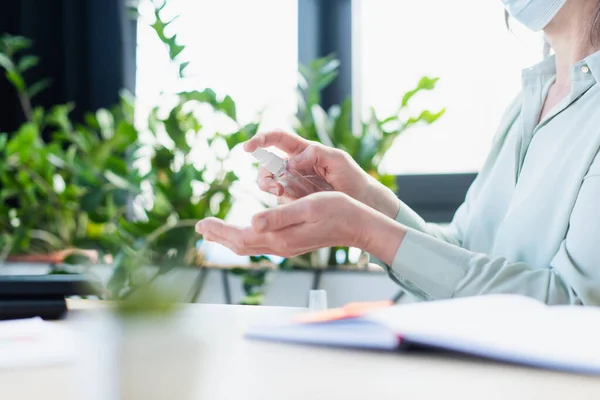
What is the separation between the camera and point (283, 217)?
0.75 meters

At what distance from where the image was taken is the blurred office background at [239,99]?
6.33 ft

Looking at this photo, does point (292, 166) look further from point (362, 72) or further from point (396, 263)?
point (362, 72)

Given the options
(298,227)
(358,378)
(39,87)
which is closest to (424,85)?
(298,227)

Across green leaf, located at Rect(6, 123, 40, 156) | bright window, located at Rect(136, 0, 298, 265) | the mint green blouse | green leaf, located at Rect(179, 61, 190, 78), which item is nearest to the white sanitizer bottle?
the mint green blouse

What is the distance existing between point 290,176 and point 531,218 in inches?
15.4

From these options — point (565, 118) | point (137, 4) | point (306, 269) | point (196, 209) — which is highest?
point (137, 4)

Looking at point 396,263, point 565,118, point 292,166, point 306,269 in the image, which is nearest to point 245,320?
point 396,263

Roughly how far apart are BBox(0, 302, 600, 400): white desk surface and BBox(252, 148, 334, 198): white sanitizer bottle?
0.49 metres

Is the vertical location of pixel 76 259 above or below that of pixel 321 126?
below

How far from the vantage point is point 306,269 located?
1894 mm

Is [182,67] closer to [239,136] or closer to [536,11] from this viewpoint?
[239,136]

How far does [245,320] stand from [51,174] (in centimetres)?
169

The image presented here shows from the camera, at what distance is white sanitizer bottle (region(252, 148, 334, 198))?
3.29 ft

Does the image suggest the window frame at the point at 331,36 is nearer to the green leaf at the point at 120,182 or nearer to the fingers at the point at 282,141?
the green leaf at the point at 120,182
